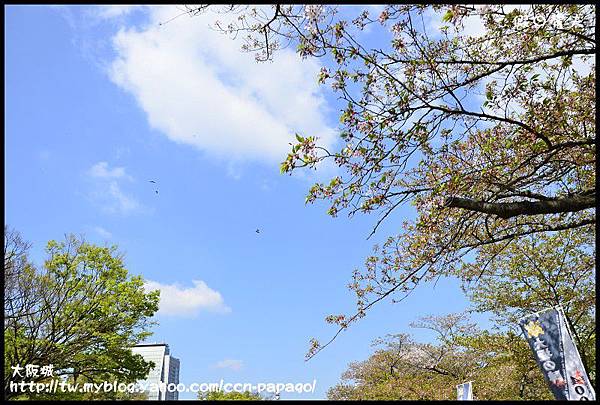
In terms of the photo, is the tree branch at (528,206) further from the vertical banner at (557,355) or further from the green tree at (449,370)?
the green tree at (449,370)

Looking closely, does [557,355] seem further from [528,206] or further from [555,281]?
[555,281]

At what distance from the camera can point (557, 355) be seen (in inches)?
211

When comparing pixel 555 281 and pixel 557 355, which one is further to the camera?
pixel 555 281

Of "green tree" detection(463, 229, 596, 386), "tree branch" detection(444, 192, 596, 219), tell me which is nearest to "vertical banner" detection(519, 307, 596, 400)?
"tree branch" detection(444, 192, 596, 219)

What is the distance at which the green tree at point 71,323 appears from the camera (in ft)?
45.6

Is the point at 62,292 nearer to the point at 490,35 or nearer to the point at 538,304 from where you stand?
the point at 538,304

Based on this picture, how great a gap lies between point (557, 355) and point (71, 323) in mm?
12355

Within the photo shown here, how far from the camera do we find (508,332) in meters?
13.4

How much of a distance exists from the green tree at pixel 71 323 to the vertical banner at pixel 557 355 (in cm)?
1138

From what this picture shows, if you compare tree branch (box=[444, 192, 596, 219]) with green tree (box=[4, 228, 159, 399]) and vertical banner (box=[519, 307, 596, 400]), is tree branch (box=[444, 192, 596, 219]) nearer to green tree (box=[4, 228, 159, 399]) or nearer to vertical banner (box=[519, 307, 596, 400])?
vertical banner (box=[519, 307, 596, 400])

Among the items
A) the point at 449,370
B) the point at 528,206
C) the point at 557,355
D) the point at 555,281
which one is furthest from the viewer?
the point at 449,370

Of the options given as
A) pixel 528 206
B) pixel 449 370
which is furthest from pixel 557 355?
pixel 449 370

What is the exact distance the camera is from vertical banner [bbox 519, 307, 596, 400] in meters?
5.11

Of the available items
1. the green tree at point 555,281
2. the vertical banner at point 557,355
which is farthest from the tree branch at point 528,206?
the green tree at point 555,281
